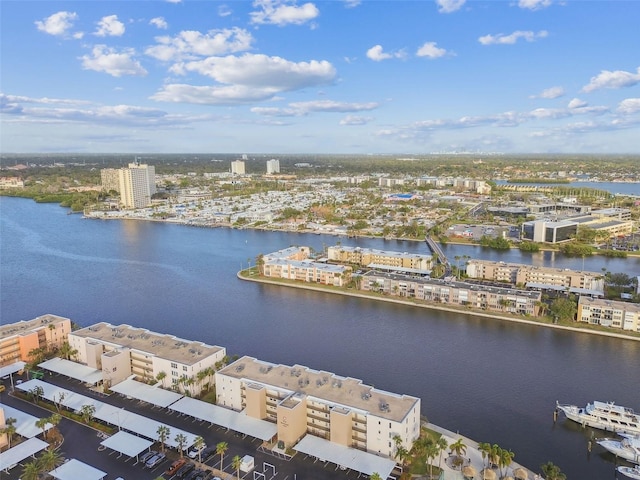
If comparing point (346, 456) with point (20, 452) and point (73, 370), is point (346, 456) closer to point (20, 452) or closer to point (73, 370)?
point (20, 452)

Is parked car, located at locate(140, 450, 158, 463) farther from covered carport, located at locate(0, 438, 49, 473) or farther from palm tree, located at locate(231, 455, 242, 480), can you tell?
covered carport, located at locate(0, 438, 49, 473)

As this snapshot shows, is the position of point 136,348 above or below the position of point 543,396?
above

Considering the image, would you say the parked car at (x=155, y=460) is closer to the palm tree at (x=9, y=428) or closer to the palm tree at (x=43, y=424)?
the palm tree at (x=43, y=424)

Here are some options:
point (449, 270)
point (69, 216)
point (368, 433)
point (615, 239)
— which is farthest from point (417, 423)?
point (69, 216)

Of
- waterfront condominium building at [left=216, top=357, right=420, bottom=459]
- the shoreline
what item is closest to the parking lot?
waterfront condominium building at [left=216, top=357, right=420, bottom=459]

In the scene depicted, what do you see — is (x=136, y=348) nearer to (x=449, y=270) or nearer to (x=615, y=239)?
(x=449, y=270)

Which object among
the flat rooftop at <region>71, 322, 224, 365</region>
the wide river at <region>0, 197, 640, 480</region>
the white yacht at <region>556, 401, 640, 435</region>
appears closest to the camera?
the white yacht at <region>556, 401, 640, 435</region>

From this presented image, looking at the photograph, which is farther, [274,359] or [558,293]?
[558,293]
